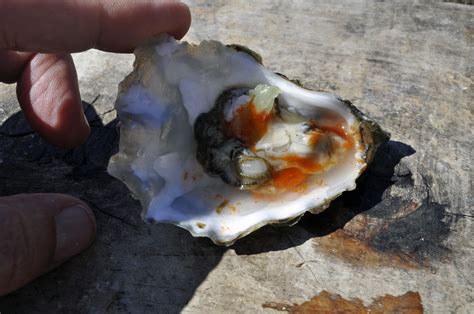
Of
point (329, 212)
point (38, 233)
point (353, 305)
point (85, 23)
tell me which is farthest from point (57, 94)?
point (353, 305)

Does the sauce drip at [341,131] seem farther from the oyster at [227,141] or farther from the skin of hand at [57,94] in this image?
the skin of hand at [57,94]

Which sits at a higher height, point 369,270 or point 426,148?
point 426,148

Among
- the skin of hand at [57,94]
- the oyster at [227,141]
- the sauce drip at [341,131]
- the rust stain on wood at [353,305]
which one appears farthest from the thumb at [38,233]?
the sauce drip at [341,131]

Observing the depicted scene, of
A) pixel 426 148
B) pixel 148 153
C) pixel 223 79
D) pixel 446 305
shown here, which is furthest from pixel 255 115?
pixel 446 305

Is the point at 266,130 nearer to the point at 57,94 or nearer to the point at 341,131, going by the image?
the point at 341,131

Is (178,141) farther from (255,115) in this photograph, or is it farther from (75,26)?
(75,26)

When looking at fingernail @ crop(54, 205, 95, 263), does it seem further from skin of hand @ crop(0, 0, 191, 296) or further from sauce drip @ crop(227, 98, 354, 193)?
sauce drip @ crop(227, 98, 354, 193)

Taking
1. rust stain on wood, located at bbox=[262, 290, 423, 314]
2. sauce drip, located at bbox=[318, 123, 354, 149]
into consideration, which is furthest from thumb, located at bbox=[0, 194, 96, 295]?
sauce drip, located at bbox=[318, 123, 354, 149]
